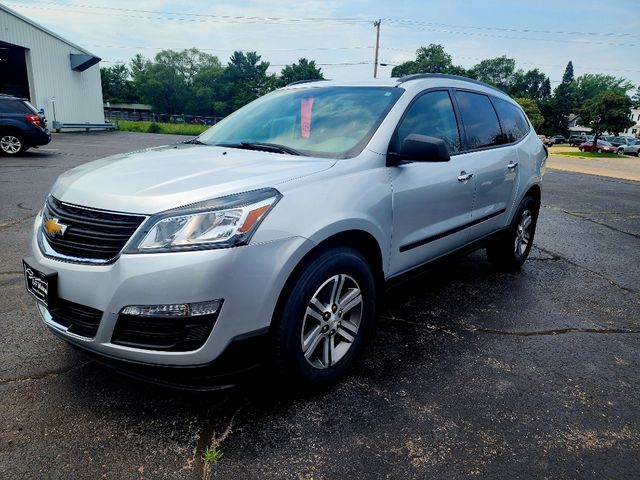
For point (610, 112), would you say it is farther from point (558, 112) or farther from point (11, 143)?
point (558, 112)

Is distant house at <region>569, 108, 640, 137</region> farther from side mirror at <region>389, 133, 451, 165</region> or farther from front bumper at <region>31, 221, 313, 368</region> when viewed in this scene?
front bumper at <region>31, 221, 313, 368</region>

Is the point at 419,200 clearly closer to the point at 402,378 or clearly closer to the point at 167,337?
the point at 402,378

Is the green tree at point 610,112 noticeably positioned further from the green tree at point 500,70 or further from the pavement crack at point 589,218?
the green tree at point 500,70

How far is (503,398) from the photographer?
2.57 m

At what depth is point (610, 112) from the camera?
43.0 m

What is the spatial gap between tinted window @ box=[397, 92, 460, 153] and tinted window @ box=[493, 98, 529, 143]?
1.02 metres

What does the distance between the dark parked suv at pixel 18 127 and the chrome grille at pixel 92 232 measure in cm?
1317

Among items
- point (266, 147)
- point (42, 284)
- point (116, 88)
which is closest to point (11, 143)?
point (266, 147)

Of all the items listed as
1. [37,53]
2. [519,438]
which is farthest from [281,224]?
[37,53]

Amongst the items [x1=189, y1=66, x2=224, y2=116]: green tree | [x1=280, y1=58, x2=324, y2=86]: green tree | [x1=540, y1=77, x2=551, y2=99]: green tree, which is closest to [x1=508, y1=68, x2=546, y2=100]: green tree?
[x1=540, y1=77, x2=551, y2=99]: green tree

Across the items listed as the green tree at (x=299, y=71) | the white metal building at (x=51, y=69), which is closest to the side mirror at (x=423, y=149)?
the white metal building at (x=51, y=69)

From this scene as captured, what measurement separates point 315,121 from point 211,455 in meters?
2.14

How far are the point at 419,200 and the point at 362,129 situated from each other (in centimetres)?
60

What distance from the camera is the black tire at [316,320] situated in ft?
7.24
